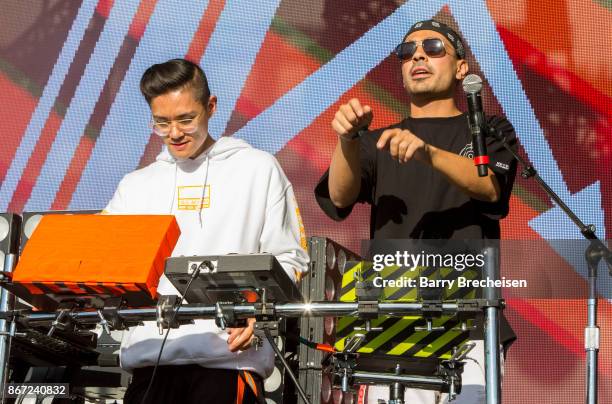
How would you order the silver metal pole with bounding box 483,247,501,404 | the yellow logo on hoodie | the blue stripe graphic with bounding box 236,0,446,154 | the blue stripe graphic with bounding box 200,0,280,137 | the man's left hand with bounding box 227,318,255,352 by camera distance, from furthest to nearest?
the blue stripe graphic with bounding box 200,0,280,137 → the blue stripe graphic with bounding box 236,0,446,154 → the yellow logo on hoodie → the man's left hand with bounding box 227,318,255,352 → the silver metal pole with bounding box 483,247,501,404

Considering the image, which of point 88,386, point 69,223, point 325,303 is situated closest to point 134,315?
point 69,223

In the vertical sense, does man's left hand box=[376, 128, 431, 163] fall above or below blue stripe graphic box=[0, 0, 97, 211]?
below

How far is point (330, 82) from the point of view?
16.6 feet

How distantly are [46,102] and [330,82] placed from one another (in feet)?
5.15

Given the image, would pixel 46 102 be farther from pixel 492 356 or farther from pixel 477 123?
pixel 492 356

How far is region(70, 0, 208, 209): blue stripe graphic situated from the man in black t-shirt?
2.33m

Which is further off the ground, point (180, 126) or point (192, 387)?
point (180, 126)

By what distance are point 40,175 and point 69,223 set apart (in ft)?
9.28

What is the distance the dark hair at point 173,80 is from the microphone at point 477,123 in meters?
0.79

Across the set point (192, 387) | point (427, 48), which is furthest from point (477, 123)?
point (192, 387)

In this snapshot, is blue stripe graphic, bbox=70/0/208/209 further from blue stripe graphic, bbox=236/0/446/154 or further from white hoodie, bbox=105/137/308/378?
white hoodie, bbox=105/137/308/378

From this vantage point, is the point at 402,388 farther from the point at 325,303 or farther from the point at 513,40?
the point at 513,40

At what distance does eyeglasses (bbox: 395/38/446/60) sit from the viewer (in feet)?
9.86

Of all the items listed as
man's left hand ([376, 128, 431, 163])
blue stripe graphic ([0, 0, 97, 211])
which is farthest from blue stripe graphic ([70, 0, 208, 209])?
man's left hand ([376, 128, 431, 163])
